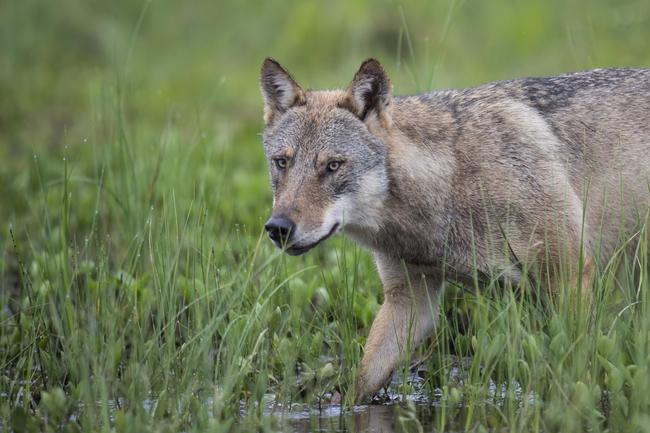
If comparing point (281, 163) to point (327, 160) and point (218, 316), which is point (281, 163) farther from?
point (218, 316)

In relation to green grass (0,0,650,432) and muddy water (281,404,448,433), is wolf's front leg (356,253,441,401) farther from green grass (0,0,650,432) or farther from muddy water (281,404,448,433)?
muddy water (281,404,448,433)

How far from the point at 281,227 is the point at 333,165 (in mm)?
532

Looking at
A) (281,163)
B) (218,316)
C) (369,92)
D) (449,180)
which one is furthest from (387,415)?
(369,92)

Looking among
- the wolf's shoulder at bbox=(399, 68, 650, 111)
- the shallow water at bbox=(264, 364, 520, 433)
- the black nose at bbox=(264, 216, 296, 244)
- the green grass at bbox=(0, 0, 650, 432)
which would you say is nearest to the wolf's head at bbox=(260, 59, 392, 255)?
the black nose at bbox=(264, 216, 296, 244)

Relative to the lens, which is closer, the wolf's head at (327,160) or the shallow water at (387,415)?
the shallow water at (387,415)

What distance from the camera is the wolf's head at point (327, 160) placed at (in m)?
4.96

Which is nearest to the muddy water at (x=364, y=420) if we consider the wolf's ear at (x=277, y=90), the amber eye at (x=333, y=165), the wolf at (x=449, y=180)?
the wolf at (x=449, y=180)

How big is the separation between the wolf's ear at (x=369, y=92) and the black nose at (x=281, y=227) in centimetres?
83

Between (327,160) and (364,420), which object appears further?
(327,160)

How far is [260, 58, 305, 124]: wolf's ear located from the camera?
5590 millimetres

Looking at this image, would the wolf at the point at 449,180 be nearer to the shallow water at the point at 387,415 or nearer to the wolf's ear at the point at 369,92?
the wolf's ear at the point at 369,92

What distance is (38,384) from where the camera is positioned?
16.9ft

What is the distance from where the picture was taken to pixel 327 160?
5.21m

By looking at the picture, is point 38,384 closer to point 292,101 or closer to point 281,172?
point 281,172
